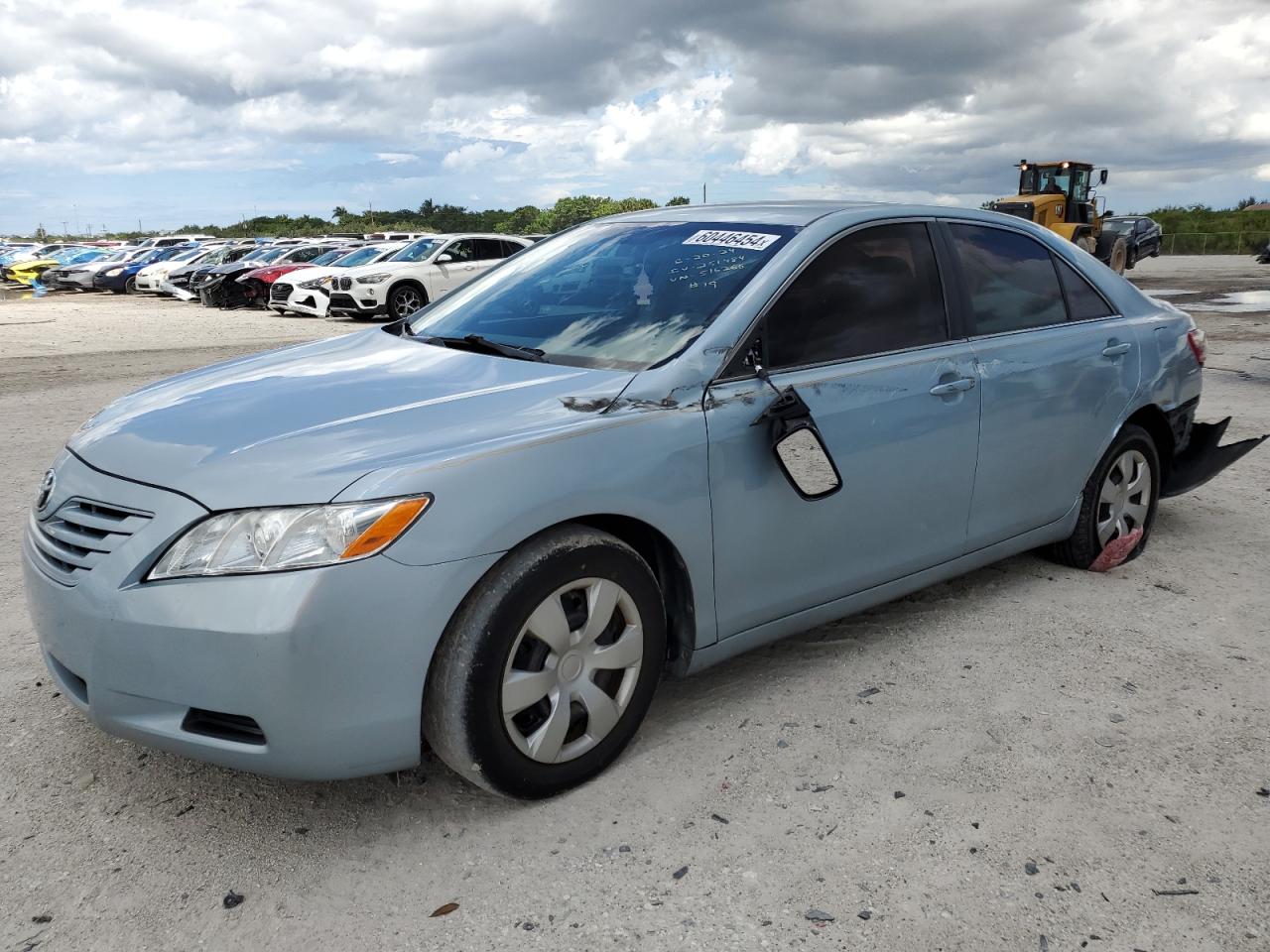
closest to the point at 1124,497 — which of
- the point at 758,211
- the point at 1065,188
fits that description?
the point at 758,211

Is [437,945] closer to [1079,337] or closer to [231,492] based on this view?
[231,492]

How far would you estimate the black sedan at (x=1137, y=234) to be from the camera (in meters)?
33.0

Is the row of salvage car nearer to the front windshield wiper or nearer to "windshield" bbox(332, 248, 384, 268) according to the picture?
"windshield" bbox(332, 248, 384, 268)

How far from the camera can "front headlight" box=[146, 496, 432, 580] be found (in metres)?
2.38

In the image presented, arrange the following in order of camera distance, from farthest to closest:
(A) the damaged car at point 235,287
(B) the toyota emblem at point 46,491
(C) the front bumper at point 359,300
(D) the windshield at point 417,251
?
(A) the damaged car at point 235,287 < (D) the windshield at point 417,251 < (C) the front bumper at point 359,300 < (B) the toyota emblem at point 46,491

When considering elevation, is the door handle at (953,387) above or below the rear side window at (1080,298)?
below

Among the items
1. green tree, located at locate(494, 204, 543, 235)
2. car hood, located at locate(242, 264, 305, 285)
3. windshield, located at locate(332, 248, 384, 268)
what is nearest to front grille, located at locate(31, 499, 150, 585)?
windshield, located at locate(332, 248, 384, 268)

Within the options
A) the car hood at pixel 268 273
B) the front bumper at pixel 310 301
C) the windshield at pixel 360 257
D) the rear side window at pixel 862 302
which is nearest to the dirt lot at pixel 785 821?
the rear side window at pixel 862 302

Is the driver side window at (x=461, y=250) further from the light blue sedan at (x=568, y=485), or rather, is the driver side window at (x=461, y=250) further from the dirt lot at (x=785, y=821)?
the dirt lot at (x=785, y=821)

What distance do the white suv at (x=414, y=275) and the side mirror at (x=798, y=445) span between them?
1591 cm

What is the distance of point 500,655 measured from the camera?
8.45 ft

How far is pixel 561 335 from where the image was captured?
3398mm

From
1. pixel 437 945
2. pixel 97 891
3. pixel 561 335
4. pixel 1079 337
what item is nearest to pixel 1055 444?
pixel 1079 337

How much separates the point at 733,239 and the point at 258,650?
202 centimetres
